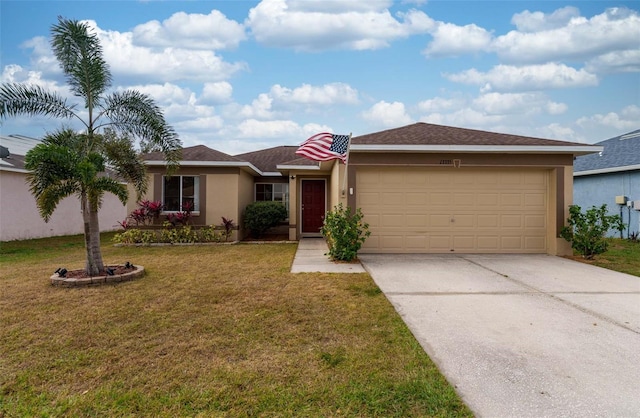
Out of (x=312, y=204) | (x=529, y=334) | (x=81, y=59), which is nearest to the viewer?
(x=529, y=334)

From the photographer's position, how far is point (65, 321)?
13.5 feet

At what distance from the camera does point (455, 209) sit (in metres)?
9.14

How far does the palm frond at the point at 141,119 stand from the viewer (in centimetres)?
671

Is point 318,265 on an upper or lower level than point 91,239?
lower

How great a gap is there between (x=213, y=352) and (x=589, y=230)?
8978mm

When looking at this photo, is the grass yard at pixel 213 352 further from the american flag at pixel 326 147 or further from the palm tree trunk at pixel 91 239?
the american flag at pixel 326 147

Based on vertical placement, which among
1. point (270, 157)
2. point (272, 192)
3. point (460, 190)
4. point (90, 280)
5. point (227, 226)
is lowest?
point (90, 280)

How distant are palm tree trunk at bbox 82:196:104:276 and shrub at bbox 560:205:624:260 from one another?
402 inches

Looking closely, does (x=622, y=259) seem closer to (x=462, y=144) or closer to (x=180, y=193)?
(x=462, y=144)

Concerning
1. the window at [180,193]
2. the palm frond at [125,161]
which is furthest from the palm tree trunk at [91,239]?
the window at [180,193]

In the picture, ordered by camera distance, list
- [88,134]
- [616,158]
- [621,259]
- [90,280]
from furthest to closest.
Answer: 1. [616,158]
2. [621,259]
3. [88,134]
4. [90,280]

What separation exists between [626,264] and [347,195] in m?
6.42

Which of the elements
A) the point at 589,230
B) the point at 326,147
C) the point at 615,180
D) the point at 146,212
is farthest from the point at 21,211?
the point at 615,180

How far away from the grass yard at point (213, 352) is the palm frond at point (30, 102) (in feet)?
9.83
